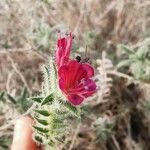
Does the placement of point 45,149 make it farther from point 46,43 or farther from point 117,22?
point 117,22

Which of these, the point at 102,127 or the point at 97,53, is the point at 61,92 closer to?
the point at 102,127

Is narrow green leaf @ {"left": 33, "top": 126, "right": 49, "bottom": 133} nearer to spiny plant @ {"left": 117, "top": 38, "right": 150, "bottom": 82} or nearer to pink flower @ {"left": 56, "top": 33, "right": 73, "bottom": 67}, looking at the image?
pink flower @ {"left": 56, "top": 33, "right": 73, "bottom": 67}

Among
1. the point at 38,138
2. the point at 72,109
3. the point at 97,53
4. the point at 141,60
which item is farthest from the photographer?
the point at 97,53

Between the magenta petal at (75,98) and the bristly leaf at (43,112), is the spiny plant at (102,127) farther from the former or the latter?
the magenta petal at (75,98)

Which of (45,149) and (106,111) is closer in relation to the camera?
(45,149)

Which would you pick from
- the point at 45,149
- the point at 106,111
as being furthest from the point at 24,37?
the point at 45,149

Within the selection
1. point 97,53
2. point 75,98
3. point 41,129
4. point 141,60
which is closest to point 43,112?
point 41,129

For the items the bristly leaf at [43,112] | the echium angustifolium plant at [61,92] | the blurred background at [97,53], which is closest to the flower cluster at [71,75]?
the echium angustifolium plant at [61,92]

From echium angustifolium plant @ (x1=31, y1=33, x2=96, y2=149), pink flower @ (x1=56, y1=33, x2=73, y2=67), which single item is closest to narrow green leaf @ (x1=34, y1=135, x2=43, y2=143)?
echium angustifolium plant @ (x1=31, y1=33, x2=96, y2=149)
